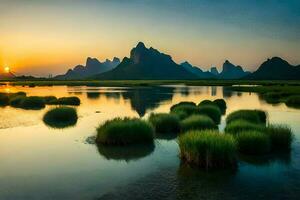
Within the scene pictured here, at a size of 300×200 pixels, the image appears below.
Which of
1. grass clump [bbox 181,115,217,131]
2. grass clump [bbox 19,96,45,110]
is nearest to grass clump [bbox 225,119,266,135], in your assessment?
grass clump [bbox 181,115,217,131]

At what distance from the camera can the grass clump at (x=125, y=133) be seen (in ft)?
78.7

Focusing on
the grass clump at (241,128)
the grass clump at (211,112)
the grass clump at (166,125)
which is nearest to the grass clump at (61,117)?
the grass clump at (166,125)

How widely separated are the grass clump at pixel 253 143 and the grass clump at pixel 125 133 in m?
6.34

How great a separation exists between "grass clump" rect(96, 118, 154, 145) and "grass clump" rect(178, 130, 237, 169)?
21.5 feet

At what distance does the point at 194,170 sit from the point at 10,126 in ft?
70.4

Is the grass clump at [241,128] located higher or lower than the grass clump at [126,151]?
higher

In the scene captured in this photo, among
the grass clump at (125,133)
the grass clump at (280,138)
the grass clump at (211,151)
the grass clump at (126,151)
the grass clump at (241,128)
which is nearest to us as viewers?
the grass clump at (211,151)

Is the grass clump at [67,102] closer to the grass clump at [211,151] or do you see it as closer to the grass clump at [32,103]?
the grass clump at [32,103]

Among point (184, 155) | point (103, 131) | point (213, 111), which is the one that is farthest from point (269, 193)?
point (213, 111)

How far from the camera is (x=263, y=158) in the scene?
20.2 meters

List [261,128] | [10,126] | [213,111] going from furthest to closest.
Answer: [213,111], [10,126], [261,128]

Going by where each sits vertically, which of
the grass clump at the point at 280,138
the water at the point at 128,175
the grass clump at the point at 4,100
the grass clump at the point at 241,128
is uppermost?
the grass clump at the point at 4,100

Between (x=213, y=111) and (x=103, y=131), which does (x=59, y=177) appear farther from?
(x=213, y=111)

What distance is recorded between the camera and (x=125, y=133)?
79.0ft
